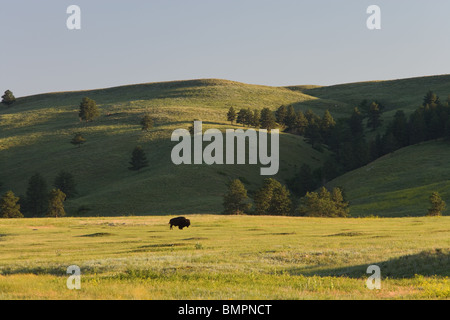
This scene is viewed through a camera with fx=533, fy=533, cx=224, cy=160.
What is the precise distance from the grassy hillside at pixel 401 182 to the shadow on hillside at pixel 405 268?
194 feet

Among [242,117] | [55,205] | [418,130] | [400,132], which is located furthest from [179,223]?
[242,117]

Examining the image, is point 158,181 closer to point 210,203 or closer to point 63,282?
point 210,203

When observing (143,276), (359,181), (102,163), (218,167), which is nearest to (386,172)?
(359,181)

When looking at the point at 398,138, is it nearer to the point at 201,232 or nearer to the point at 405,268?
the point at 201,232

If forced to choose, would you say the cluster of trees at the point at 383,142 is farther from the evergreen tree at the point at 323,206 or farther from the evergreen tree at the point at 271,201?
the evergreen tree at the point at 323,206

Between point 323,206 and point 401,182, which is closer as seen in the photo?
point 323,206

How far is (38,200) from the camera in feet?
343

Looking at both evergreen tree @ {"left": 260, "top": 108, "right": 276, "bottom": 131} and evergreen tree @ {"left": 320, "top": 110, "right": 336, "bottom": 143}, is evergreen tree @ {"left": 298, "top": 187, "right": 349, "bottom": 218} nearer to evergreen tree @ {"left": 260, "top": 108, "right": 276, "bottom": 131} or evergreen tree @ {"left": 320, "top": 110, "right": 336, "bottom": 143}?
evergreen tree @ {"left": 260, "top": 108, "right": 276, "bottom": 131}

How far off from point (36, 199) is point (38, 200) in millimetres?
528

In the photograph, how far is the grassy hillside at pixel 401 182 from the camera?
88000 mm

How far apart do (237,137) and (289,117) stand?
35556mm

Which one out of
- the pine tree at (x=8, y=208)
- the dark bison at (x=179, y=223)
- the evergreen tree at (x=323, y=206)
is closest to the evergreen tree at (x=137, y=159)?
the pine tree at (x=8, y=208)

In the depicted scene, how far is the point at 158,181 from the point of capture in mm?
114062

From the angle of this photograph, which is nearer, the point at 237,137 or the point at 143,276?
the point at 143,276
